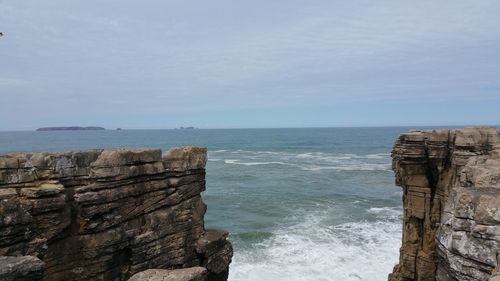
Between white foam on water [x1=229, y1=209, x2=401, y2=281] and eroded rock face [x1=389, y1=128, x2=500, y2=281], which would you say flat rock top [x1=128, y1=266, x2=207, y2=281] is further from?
white foam on water [x1=229, y1=209, x2=401, y2=281]

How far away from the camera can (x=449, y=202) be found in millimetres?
8008

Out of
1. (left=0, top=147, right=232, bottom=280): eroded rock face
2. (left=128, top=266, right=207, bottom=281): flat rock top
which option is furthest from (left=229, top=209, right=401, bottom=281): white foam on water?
(left=128, top=266, right=207, bottom=281): flat rock top

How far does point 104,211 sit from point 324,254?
18.6 meters

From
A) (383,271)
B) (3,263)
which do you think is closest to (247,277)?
(383,271)

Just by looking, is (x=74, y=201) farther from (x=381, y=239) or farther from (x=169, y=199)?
(x=381, y=239)

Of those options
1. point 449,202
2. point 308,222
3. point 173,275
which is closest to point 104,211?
point 173,275

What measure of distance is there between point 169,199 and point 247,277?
41.0 feet

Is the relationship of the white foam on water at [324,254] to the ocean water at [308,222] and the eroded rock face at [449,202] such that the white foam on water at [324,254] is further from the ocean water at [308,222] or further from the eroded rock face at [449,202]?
the eroded rock face at [449,202]

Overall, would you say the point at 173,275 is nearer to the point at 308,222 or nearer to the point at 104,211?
the point at 104,211

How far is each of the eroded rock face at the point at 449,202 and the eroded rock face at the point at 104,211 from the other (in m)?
7.76

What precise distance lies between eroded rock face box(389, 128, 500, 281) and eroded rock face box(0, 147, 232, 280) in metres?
7.76

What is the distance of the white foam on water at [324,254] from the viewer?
24.8 m

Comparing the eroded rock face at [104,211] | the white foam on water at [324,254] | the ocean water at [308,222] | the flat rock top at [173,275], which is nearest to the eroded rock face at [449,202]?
the flat rock top at [173,275]

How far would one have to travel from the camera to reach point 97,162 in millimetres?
12203
